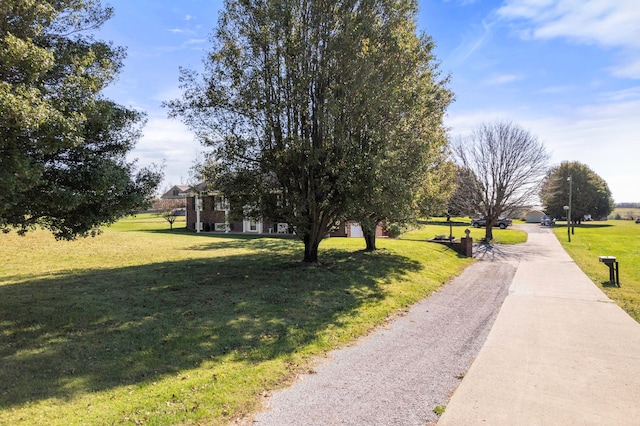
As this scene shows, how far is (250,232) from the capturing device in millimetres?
35719

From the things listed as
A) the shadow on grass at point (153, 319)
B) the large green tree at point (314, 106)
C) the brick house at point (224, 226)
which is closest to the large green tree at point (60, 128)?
the shadow on grass at point (153, 319)

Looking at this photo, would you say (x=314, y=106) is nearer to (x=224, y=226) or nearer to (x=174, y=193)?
(x=224, y=226)

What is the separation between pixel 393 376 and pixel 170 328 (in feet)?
14.3

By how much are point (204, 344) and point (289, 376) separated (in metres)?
1.91

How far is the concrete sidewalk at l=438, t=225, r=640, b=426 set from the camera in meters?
4.52

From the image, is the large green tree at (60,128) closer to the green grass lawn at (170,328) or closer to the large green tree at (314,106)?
the green grass lawn at (170,328)

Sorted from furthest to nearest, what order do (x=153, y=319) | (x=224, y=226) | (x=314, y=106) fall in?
(x=224, y=226) → (x=314, y=106) → (x=153, y=319)

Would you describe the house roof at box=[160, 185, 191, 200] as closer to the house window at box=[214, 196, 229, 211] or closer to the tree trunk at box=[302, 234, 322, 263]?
the house window at box=[214, 196, 229, 211]

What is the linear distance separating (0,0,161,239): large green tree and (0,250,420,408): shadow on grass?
1.99m

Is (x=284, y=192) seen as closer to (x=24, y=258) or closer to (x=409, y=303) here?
(x=409, y=303)

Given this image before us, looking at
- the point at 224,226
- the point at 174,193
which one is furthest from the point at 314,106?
the point at 174,193

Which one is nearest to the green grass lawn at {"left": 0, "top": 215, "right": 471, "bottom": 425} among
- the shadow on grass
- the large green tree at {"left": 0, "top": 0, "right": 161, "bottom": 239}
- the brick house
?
the shadow on grass

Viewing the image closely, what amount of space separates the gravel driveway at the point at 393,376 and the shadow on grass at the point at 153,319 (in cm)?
119

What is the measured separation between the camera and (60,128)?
586 centimetres
